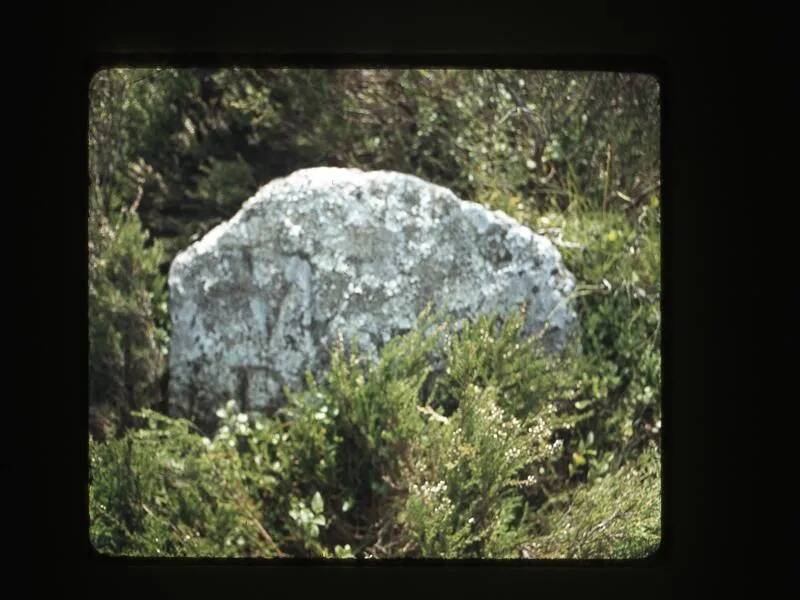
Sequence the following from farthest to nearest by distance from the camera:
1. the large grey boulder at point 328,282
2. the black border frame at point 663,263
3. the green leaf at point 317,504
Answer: the large grey boulder at point 328,282 < the green leaf at point 317,504 < the black border frame at point 663,263

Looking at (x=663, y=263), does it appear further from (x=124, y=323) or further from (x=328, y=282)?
(x=124, y=323)

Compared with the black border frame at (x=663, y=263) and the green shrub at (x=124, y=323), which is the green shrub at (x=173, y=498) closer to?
the green shrub at (x=124, y=323)

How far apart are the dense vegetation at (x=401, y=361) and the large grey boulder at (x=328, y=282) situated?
4.6 inches

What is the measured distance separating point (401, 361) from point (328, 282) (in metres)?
0.45

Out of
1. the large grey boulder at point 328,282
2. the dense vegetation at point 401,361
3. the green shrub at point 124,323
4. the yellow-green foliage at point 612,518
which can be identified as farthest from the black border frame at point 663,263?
the green shrub at point 124,323

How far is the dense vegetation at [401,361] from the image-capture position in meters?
3.54

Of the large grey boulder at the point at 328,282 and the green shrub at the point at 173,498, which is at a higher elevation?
the large grey boulder at the point at 328,282

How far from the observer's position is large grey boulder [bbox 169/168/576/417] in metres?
3.82

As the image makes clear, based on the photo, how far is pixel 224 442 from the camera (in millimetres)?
3744

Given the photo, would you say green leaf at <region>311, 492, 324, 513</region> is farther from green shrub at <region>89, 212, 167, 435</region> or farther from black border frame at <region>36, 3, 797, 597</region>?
black border frame at <region>36, 3, 797, 597</region>

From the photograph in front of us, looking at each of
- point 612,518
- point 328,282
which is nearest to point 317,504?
point 328,282

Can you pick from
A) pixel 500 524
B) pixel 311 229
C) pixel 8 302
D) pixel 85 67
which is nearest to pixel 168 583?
pixel 8 302

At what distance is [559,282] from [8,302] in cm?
236

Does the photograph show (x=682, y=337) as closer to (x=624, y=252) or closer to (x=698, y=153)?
(x=698, y=153)
